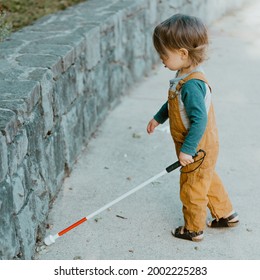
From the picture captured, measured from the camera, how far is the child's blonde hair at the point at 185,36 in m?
2.65

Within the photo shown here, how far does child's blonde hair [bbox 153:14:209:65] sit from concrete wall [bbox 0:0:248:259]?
75 centimetres

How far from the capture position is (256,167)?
390 cm

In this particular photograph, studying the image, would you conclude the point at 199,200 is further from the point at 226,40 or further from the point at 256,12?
the point at 256,12

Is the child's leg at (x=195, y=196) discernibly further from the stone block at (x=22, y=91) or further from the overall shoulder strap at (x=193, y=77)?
the stone block at (x=22, y=91)

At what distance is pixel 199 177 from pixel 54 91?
1084 mm

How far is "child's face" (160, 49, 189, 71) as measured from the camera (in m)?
2.70

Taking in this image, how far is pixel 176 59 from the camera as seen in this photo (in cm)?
272

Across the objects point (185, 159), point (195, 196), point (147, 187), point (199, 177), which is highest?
point (185, 159)

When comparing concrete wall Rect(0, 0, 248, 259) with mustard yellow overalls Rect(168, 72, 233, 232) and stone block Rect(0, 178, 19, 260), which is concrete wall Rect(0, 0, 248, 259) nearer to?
stone block Rect(0, 178, 19, 260)

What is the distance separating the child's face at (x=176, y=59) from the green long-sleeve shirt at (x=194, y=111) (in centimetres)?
11

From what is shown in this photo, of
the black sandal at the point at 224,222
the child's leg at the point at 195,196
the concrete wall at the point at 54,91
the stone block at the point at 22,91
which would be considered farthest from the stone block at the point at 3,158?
the black sandal at the point at 224,222

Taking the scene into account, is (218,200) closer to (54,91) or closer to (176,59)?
(176,59)

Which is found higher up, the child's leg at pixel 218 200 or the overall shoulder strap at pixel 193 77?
the overall shoulder strap at pixel 193 77

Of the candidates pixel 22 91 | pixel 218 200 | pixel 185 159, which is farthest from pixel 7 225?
pixel 218 200
